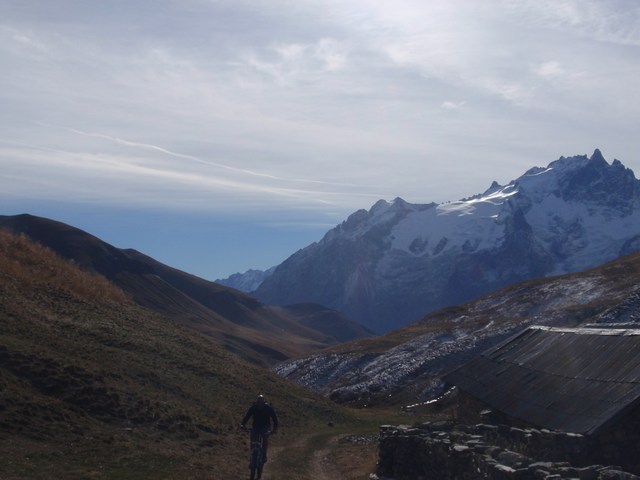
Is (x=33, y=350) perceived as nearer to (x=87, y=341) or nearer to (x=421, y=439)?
(x=87, y=341)

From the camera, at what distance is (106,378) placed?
33.4 metres

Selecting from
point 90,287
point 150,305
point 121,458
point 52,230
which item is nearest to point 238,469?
point 121,458

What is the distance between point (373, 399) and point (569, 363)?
137ft

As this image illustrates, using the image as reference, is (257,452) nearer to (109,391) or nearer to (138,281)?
(109,391)

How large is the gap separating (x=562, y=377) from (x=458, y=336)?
56.8 meters

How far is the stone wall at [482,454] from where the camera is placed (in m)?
15.5

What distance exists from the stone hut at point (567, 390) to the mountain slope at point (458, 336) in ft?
88.9

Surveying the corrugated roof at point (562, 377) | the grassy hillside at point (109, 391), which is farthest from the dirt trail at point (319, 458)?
the corrugated roof at point (562, 377)

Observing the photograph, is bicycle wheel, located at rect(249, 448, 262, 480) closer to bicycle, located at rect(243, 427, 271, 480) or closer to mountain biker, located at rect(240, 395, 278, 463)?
bicycle, located at rect(243, 427, 271, 480)

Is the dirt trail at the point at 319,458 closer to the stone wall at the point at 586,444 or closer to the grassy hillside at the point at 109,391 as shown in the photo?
the grassy hillside at the point at 109,391

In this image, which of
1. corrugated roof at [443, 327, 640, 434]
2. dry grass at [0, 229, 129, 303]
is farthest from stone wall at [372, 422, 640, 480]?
dry grass at [0, 229, 129, 303]

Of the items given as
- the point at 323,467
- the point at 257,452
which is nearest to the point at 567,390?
the point at 257,452

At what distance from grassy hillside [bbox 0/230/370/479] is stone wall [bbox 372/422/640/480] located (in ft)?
17.4

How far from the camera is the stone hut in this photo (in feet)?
66.7
